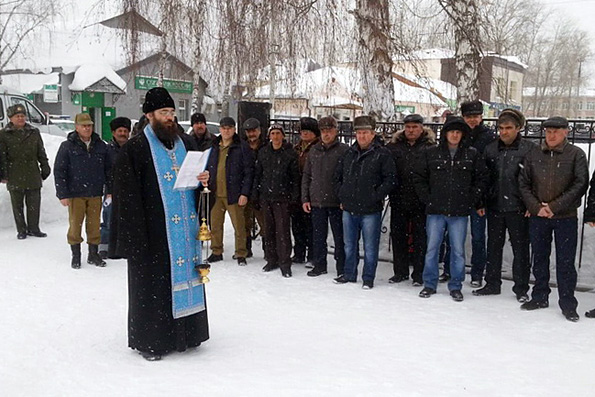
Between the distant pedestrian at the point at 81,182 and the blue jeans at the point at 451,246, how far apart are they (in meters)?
4.06

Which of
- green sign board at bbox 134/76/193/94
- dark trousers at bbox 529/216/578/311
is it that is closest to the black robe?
dark trousers at bbox 529/216/578/311

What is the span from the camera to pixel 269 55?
10.0 meters

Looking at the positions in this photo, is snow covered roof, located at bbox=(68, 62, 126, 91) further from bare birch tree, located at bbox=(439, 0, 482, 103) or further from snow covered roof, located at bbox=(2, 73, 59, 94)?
bare birch tree, located at bbox=(439, 0, 482, 103)

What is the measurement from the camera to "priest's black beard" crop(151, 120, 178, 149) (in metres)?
4.61

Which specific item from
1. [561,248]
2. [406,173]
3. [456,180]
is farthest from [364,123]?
[561,248]

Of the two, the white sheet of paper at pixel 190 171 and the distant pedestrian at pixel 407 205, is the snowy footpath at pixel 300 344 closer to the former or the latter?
the distant pedestrian at pixel 407 205

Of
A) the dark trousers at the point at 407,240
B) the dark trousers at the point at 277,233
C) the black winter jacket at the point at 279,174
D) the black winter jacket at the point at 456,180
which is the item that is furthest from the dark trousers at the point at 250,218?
the black winter jacket at the point at 456,180

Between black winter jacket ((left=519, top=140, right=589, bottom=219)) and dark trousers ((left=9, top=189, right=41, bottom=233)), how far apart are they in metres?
7.04

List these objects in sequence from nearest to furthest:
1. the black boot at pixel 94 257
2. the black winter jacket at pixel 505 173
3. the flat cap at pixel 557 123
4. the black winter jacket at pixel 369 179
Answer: the flat cap at pixel 557 123
the black winter jacket at pixel 505 173
the black winter jacket at pixel 369 179
the black boot at pixel 94 257

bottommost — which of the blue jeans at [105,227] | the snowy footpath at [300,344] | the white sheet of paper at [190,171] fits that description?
the snowy footpath at [300,344]

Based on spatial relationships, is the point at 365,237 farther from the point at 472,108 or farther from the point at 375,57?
the point at 375,57

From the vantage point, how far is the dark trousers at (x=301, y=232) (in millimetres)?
7887

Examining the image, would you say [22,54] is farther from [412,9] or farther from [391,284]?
[391,284]

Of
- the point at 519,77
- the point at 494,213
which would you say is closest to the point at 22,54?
the point at 494,213
